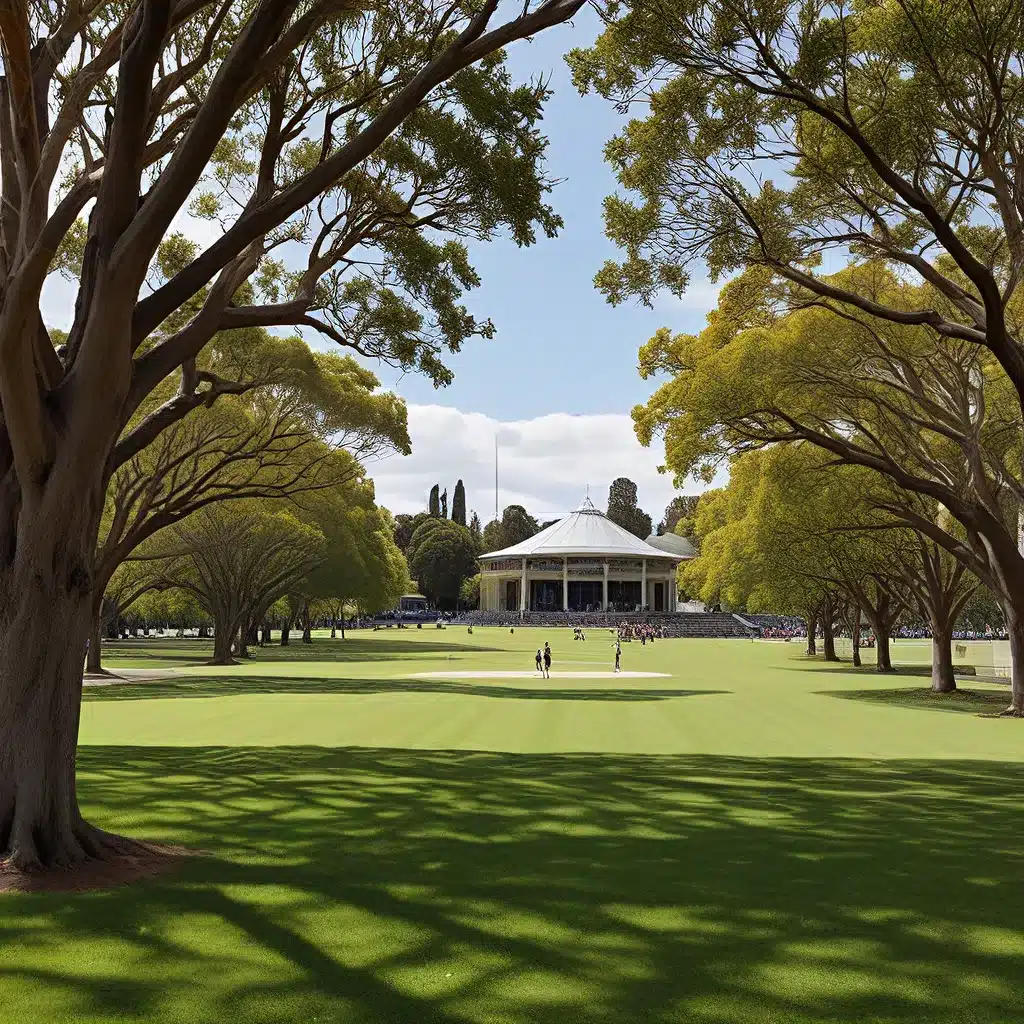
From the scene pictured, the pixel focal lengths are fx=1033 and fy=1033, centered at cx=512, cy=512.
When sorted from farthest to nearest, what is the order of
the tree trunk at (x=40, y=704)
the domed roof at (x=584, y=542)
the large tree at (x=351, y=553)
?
the domed roof at (x=584, y=542) → the large tree at (x=351, y=553) → the tree trunk at (x=40, y=704)

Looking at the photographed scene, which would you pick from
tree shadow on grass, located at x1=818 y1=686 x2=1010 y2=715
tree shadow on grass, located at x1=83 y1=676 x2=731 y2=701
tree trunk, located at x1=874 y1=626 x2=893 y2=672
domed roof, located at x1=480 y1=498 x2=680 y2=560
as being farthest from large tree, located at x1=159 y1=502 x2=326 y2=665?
domed roof, located at x1=480 y1=498 x2=680 y2=560

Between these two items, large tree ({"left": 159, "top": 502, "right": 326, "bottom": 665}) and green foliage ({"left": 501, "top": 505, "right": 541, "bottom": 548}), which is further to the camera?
green foliage ({"left": 501, "top": 505, "right": 541, "bottom": 548})

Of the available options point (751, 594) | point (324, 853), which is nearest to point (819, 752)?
point (324, 853)

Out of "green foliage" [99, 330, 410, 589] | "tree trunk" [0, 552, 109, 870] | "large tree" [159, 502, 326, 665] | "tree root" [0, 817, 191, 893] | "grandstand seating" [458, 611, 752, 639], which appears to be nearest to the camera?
"tree root" [0, 817, 191, 893]

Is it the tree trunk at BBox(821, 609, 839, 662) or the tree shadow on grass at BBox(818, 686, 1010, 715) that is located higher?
the tree trunk at BBox(821, 609, 839, 662)

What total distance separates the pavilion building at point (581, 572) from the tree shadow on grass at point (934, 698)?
92.5 metres

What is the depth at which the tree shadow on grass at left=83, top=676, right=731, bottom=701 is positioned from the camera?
92.1 ft

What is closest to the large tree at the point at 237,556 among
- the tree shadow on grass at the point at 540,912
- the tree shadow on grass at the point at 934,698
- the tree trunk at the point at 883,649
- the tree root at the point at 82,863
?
the tree shadow on grass at the point at 934,698

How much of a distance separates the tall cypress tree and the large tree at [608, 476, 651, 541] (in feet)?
79.6

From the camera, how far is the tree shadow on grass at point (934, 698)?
26513 mm

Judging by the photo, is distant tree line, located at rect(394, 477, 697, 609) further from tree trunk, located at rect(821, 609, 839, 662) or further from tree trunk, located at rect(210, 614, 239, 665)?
tree trunk, located at rect(210, 614, 239, 665)

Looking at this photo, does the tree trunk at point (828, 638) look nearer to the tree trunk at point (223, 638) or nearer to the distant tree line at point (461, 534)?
the tree trunk at point (223, 638)

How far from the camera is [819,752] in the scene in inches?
669

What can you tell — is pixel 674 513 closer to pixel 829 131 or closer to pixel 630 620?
pixel 630 620
